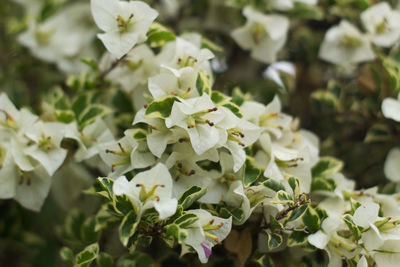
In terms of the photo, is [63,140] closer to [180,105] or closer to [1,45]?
[180,105]

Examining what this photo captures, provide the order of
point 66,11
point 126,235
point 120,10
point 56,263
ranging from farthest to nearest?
point 66,11 → point 56,263 → point 120,10 → point 126,235

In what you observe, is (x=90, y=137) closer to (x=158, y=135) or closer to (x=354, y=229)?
(x=158, y=135)

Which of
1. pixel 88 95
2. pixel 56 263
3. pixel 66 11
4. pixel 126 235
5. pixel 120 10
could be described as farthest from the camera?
pixel 66 11

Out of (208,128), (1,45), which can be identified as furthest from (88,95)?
(1,45)

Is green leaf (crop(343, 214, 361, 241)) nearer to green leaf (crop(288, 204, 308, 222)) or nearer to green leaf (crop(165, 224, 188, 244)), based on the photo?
green leaf (crop(288, 204, 308, 222))

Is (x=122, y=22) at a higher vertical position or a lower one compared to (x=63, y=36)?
higher

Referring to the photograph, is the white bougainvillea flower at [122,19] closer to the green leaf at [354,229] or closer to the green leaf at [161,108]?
the green leaf at [161,108]

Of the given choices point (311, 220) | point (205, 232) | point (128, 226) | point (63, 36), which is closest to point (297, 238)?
point (311, 220)

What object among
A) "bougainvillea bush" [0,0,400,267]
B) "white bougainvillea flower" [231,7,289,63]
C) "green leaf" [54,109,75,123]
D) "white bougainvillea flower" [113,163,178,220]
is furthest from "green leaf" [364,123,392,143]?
"green leaf" [54,109,75,123]
